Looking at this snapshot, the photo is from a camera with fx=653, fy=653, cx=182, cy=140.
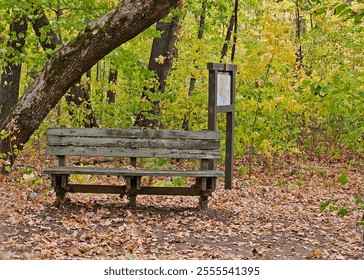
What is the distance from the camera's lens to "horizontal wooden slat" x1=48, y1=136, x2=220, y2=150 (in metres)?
8.77

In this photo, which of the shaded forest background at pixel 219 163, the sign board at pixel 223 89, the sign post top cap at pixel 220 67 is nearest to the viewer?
the shaded forest background at pixel 219 163

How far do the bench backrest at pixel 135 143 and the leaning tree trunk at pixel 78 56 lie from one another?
82 centimetres

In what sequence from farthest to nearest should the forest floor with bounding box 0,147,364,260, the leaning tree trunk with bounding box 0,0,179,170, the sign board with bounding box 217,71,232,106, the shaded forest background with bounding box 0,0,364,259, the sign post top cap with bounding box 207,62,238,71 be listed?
the sign board with bounding box 217,71,232,106, the sign post top cap with bounding box 207,62,238,71, the leaning tree trunk with bounding box 0,0,179,170, the shaded forest background with bounding box 0,0,364,259, the forest floor with bounding box 0,147,364,260

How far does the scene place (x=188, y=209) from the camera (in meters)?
8.75

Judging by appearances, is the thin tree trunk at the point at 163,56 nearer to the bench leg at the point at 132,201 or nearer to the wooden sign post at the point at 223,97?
the wooden sign post at the point at 223,97

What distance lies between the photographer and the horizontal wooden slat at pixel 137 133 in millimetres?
8766

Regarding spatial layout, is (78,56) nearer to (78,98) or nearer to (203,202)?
(203,202)

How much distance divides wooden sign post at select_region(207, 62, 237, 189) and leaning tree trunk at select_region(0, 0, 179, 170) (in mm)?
1415

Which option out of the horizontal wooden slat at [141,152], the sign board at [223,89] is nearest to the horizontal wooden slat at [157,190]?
the horizontal wooden slat at [141,152]

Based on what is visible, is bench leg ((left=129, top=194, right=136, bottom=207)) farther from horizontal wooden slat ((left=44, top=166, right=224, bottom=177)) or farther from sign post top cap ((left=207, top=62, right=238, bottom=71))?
sign post top cap ((left=207, top=62, right=238, bottom=71))

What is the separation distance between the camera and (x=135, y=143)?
8836 millimetres

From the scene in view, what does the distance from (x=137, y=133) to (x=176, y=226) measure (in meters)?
1.61

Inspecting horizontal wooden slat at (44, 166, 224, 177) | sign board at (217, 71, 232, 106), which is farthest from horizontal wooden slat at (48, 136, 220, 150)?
sign board at (217, 71, 232, 106)
